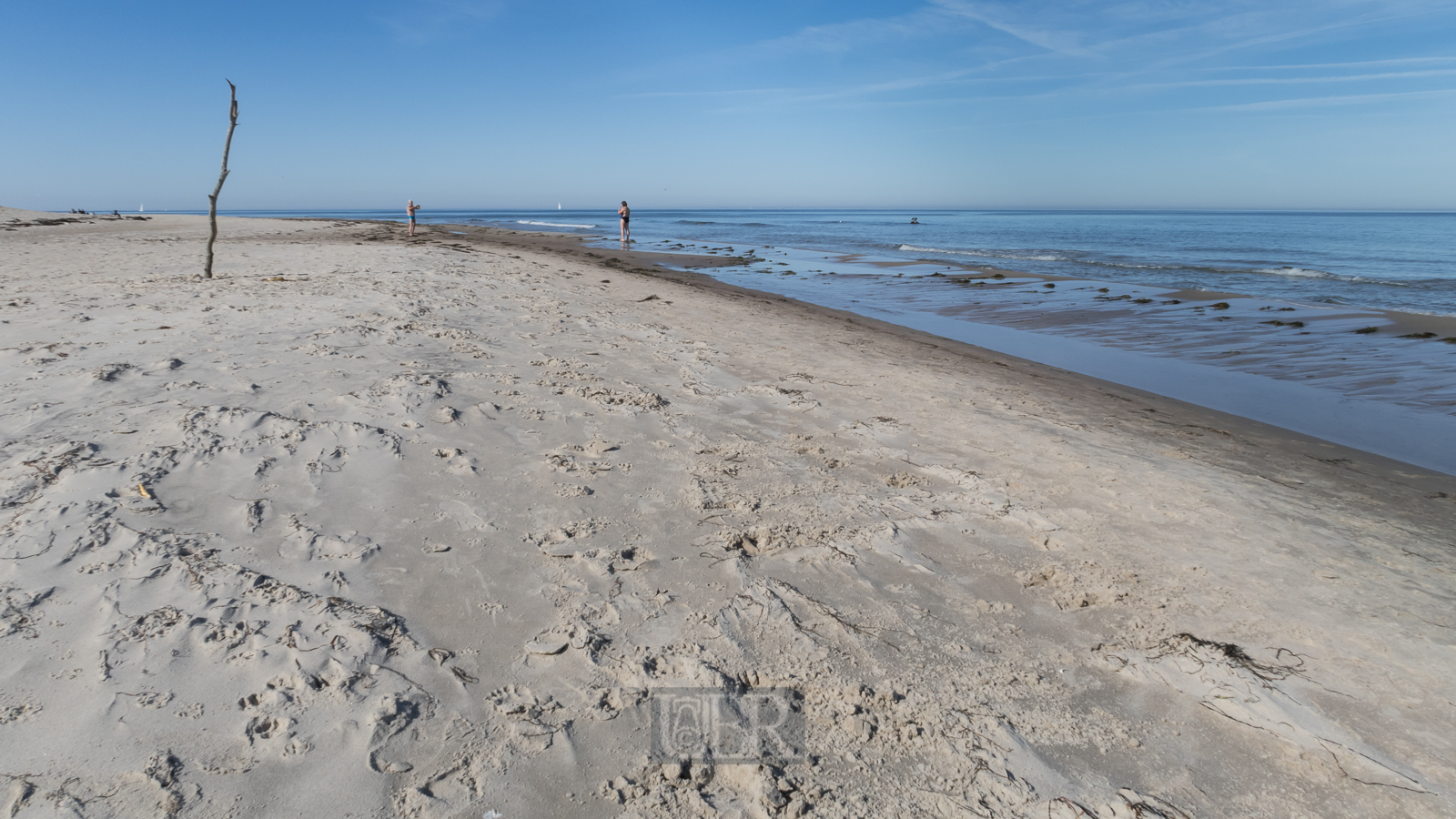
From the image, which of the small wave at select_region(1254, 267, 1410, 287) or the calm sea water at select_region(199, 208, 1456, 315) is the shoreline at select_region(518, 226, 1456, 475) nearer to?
the calm sea water at select_region(199, 208, 1456, 315)

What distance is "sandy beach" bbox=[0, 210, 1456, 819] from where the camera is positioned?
2045mm

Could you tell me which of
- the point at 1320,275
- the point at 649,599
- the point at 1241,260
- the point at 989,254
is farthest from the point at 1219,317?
the point at 989,254

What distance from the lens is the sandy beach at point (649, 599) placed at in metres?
2.04

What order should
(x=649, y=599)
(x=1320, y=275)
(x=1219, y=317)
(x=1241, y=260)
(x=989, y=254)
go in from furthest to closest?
(x=989, y=254) < (x=1241, y=260) < (x=1320, y=275) < (x=1219, y=317) < (x=649, y=599)

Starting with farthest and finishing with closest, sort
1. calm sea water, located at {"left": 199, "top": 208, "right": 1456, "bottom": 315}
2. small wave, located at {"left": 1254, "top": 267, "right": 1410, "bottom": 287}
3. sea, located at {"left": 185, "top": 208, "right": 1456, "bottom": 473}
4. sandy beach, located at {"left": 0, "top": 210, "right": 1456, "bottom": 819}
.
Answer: small wave, located at {"left": 1254, "top": 267, "right": 1410, "bottom": 287} → calm sea water, located at {"left": 199, "top": 208, "right": 1456, "bottom": 315} → sea, located at {"left": 185, "top": 208, "right": 1456, "bottom": 473} → sandy beach, located at {"left": 0, "top": 210, "right": 1456, "bottom": 819}

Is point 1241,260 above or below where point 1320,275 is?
above

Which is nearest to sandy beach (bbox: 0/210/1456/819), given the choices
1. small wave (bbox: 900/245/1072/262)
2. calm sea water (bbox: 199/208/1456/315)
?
calm sea water (bbox: 199/208/1456/315)

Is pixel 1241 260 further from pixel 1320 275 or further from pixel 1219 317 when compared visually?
pixel 1219 317

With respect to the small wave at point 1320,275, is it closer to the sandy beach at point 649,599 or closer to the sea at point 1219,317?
the sea at point 1219,317

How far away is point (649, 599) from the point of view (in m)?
2.88

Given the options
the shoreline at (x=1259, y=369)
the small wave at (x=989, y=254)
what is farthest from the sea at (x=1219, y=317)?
the small wave at (x=989, y=254)

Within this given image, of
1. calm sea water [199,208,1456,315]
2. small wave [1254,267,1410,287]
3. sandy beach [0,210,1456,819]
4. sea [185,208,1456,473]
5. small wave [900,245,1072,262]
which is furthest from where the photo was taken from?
small wave [900,245,1072,262]

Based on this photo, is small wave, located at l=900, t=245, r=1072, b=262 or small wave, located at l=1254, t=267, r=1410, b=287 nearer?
small wave, located at l=1254, t=267, r=1410, b=287

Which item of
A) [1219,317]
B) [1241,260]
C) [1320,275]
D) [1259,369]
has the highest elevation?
[1241,260]
